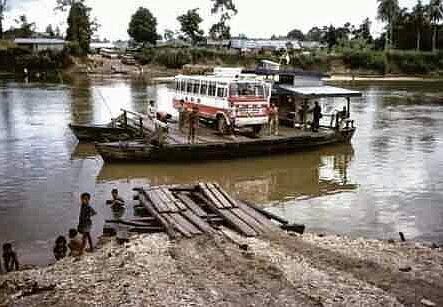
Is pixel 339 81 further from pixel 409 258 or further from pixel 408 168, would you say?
pixel 409 258

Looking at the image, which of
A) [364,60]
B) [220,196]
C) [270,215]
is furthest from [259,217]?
[364,60]

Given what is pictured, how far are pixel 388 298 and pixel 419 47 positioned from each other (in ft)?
328

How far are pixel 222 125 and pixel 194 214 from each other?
10437 millimetres

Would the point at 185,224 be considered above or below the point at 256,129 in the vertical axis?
below

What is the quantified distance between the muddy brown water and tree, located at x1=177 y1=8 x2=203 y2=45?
67.4 meters

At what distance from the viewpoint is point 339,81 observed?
8094cm

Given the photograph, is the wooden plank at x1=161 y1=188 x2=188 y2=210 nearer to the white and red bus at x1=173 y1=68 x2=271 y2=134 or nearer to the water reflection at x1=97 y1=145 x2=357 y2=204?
the water reflection at x1=97 y1=145 x2=357 y2=204

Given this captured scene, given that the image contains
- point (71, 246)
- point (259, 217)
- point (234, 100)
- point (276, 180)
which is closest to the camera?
point (71, 246)

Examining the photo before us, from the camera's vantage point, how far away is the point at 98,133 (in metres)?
Answer: 26.5

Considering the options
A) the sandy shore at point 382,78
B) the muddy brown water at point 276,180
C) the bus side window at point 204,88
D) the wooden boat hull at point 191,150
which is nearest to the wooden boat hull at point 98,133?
the muddy brown water at point 276,180

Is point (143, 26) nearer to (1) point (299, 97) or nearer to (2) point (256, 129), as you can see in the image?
(1) point (299, 97)

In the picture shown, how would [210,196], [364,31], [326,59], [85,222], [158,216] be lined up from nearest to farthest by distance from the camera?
[85,222] → [158,216] → [210,196] → [326,59] → [364,31]

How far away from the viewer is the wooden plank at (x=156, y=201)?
13.9m

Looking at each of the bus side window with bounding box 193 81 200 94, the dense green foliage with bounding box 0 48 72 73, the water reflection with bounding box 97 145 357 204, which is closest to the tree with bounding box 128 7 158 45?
the dense green foliage with bounding box 0 48 72 73
